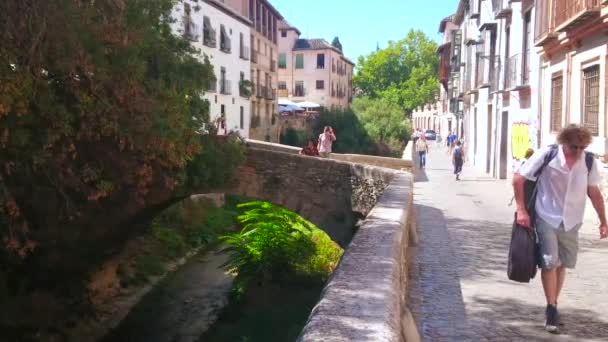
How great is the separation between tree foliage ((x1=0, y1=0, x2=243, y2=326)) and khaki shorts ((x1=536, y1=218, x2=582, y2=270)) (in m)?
5.13

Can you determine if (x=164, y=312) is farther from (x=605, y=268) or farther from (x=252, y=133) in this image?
(x=252, y=133)

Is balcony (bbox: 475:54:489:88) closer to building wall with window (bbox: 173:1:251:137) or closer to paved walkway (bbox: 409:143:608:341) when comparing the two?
building wall with window (bbox: 173:1:251:137)

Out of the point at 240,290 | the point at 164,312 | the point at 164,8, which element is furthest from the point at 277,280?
the point at 164,8

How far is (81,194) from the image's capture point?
9.52 meters

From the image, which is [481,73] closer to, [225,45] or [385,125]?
[225,45]

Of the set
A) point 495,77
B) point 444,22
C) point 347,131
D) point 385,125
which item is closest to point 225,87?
point 347,131

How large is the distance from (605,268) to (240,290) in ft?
30.7

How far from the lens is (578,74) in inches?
449

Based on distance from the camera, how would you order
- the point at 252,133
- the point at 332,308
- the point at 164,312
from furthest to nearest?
the point at 252,133, the point at 164,312, the point at 332,308

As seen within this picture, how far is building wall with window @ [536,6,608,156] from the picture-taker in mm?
10047

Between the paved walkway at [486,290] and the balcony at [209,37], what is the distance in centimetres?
1980

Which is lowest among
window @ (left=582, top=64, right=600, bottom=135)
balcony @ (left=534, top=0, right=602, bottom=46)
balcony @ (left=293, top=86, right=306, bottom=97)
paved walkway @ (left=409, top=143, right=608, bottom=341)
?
paved walkway @ (left=409, top=143, right=608, bottom=341)

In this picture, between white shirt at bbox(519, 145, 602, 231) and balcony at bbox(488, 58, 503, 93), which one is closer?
white shirt at bbox(519, 145, 602, 231)

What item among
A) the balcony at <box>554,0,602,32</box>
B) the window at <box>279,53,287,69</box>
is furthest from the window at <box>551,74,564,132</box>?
the window at <box>279,53,287,69</box>
